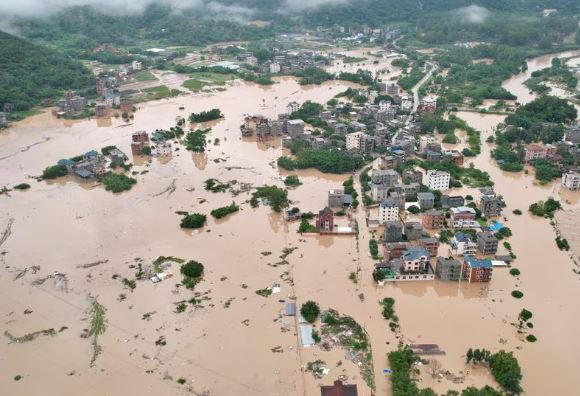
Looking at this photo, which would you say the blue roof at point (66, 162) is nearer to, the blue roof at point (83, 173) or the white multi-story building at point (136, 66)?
the blue roof at point (83, 173)

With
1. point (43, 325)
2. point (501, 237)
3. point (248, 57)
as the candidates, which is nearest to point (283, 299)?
point (43, 325)

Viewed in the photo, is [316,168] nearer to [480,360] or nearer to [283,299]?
[283,299]

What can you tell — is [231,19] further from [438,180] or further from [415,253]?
[415,253]

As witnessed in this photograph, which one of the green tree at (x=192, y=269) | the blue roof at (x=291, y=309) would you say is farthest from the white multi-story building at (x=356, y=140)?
the blue roof at (x=291, y=309)

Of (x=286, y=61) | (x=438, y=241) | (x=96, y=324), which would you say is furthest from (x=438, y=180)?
(x=286, y=61)

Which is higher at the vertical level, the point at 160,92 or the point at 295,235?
the point at 160,92

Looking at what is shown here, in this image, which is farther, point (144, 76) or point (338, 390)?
point (144, 76)
